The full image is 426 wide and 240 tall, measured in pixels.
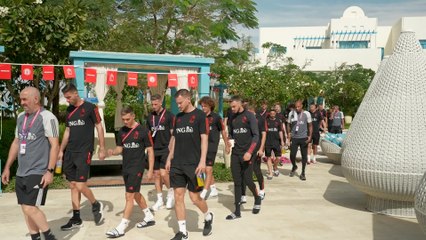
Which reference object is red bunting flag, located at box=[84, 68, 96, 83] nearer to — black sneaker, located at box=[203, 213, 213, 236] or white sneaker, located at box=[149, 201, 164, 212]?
white sneaker, located at box=[149, 201, 164, 212]

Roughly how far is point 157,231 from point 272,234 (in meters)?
1.55

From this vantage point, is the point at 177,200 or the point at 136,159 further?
the point at 136,159

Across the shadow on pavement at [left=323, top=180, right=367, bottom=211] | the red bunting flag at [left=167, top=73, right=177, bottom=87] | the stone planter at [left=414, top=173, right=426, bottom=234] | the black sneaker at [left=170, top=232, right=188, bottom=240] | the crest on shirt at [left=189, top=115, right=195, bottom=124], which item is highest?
the red bunting flag at [left=167, top=73, right=177, bottom=87]

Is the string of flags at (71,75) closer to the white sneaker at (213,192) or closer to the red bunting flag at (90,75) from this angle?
the red bunting flag at (90,75)

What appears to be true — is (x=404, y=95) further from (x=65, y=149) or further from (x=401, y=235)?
(x=65, y=149)

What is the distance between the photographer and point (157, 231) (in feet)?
20.6

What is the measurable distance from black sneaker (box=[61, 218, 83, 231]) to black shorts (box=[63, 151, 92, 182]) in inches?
23.6

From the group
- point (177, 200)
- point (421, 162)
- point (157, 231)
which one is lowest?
point (157, 231)

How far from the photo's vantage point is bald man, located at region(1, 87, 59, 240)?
4.98 meters

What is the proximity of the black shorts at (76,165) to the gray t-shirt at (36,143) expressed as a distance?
42.7 inches

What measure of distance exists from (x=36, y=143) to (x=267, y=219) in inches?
140

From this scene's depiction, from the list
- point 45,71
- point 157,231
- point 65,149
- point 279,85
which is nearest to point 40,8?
point 45,71

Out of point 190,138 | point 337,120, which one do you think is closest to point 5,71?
point 190,138

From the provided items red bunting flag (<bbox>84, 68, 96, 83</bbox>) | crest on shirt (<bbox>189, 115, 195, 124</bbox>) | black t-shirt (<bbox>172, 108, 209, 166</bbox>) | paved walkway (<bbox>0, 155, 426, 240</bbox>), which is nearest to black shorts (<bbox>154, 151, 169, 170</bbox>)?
paved walkway (<bbox>0, 155, 426, 240</bbox>)
